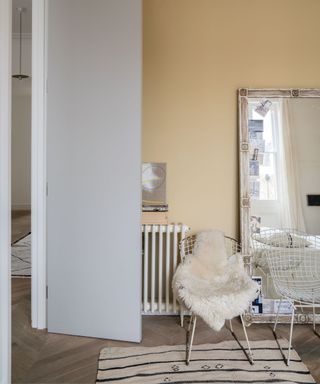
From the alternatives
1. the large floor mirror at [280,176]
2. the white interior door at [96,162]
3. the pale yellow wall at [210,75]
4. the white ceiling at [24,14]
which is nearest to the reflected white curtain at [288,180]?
the large floor mirror at [280,176]

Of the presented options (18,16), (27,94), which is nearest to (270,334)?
(18,16)

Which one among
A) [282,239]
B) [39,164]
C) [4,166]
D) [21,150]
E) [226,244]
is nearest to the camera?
[4,166]

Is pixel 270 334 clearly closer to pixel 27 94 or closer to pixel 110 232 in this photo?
pixel 110 232

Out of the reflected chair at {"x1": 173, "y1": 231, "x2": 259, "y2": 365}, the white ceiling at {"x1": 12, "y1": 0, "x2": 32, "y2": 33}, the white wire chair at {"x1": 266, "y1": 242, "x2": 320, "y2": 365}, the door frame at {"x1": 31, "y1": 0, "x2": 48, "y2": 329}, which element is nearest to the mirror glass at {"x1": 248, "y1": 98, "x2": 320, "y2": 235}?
the white wire chair at {"x1": 266, "y1": 242, "x2": 320, "y2": 365}

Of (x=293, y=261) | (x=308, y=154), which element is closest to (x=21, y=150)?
(x=308, y=154)

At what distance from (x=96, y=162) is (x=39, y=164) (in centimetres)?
44

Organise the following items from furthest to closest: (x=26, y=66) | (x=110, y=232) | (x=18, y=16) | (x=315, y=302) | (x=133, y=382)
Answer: (x=26, y=66), (x=18, y=16), (x=110, y=232), (x=315, y=302), (x=133, y=382)

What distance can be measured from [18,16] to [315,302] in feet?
17.9

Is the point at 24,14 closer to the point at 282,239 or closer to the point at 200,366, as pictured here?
the point at 282,239

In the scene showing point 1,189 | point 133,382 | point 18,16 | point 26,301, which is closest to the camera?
point 1,189

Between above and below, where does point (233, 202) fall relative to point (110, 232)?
above

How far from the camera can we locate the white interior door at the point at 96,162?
8.04 feet

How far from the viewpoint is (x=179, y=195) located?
9.87ft

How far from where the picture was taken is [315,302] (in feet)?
7.54
